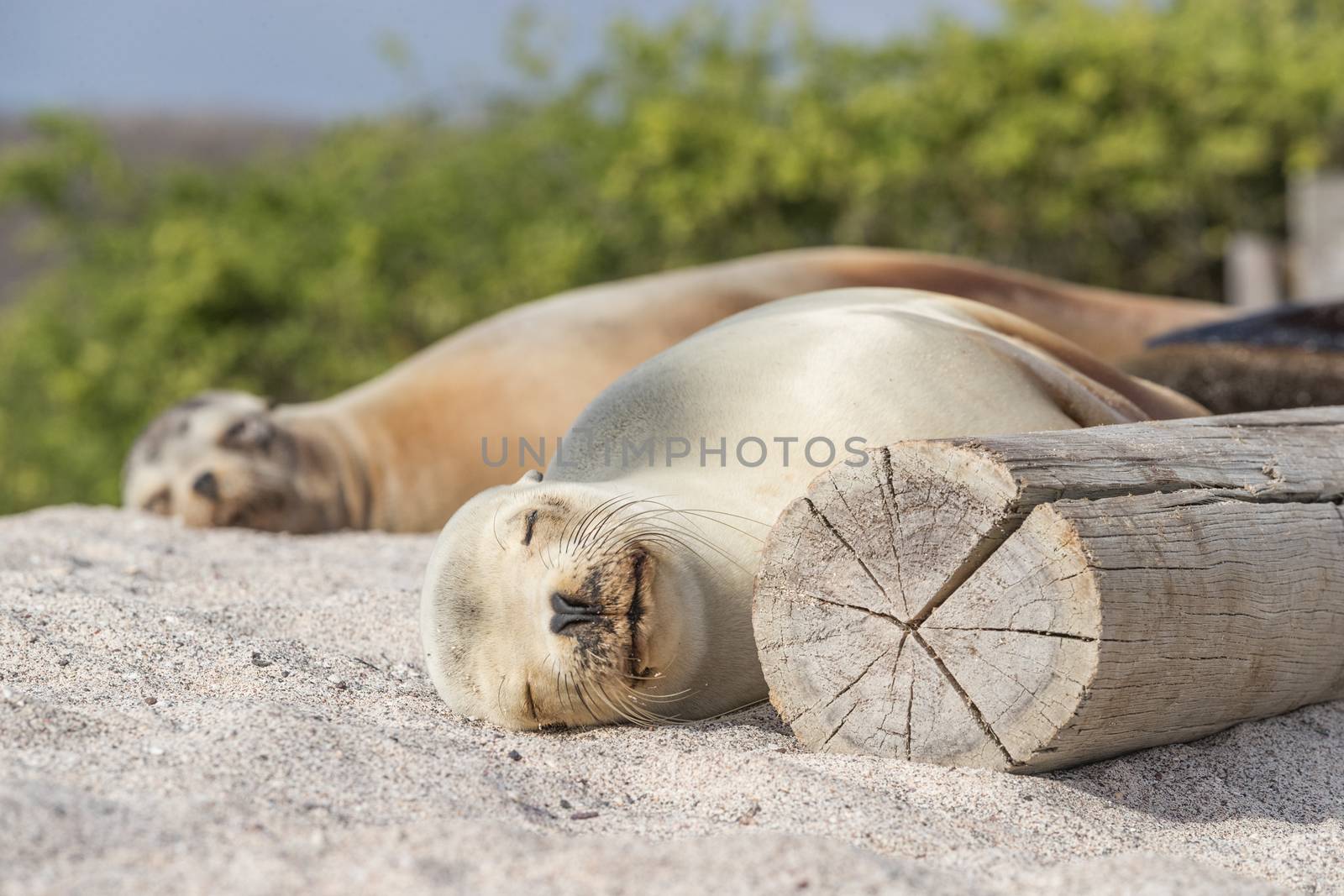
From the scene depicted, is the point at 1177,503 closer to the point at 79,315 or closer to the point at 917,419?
the point at 917,419

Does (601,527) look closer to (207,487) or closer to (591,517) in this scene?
(591,517)

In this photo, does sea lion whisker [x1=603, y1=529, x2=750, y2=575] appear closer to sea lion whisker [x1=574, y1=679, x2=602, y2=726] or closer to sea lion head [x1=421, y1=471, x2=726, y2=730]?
sea lion head [x1=421, y1=471, x2=726, y2=730]

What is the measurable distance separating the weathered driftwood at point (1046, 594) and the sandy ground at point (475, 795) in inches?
4.4

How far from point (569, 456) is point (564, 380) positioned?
2.03 m

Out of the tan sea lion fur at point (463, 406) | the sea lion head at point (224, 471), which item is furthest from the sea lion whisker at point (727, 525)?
the sea lion head at point (224, 471)

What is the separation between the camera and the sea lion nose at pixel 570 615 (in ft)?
7.48

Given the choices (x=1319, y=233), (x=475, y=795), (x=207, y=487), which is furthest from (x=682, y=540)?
(x=1319, y=233)

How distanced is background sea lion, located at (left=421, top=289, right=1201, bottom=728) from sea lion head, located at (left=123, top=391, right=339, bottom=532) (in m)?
2.31

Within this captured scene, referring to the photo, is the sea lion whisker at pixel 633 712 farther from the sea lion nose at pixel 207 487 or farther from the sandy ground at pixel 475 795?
the sea lion nose at pixel 207 487

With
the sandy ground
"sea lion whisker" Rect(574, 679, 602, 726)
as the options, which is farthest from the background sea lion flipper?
"sea lion whisker" Rect(574, 679, 602, 726)

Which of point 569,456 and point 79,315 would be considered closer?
point 569,456

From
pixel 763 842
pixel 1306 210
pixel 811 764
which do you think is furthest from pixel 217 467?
pixel 1306 210

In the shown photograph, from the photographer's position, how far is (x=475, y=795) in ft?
6.62

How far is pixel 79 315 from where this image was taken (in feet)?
28.4
